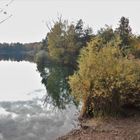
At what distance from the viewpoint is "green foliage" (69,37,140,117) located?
20.8 meters

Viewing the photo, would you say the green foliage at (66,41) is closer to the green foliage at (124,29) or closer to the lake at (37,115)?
the green foliage at (124,29)

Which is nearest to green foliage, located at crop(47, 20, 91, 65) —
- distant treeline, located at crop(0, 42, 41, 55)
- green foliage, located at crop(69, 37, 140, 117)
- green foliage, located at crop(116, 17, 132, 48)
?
green foliage, located at crop(116, 17, 132, 48)

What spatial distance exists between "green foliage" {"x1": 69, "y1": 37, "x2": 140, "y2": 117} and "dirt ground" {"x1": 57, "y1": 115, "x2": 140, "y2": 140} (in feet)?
3.45

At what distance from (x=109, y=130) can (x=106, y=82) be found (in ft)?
10.9

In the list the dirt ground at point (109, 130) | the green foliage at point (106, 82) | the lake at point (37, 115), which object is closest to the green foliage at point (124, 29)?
the lake at point (37, 115)

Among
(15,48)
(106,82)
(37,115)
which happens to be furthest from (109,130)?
(15,48)

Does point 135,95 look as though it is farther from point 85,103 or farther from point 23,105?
point 23,105

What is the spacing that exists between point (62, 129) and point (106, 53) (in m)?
4.31

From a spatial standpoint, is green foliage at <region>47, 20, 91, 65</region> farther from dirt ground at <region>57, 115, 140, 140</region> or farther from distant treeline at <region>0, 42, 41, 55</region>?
distant treeline at <region>0, 42, 41, 55</region>

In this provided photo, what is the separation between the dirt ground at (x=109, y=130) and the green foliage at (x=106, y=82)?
3.45 feet

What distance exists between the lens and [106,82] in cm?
2091

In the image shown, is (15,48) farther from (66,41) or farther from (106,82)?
(106,82)

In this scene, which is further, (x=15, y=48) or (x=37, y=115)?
(x=15, y=48)

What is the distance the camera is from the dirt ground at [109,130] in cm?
1714
